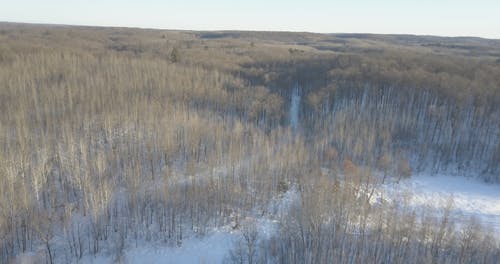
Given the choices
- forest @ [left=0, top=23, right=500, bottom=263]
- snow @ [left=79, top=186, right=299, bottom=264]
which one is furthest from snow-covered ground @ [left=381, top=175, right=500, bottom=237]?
snow @ [left=79, top=186, right=299, bottom=264]

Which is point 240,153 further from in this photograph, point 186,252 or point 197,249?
point 186,252

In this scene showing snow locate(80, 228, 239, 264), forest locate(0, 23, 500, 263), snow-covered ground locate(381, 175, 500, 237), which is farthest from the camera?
snow-covered ground locate(381, 175, 500, 237)

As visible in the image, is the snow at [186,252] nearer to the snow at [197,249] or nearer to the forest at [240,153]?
the snow at [197,249]

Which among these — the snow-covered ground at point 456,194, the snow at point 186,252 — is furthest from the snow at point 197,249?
the snow-covered ground at point 456,194

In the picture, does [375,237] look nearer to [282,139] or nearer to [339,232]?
[339,232]

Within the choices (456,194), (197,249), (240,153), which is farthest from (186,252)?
(456,194)

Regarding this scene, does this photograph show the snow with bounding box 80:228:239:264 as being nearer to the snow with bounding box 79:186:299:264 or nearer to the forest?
the snow with bounding box 79:186:299:264
